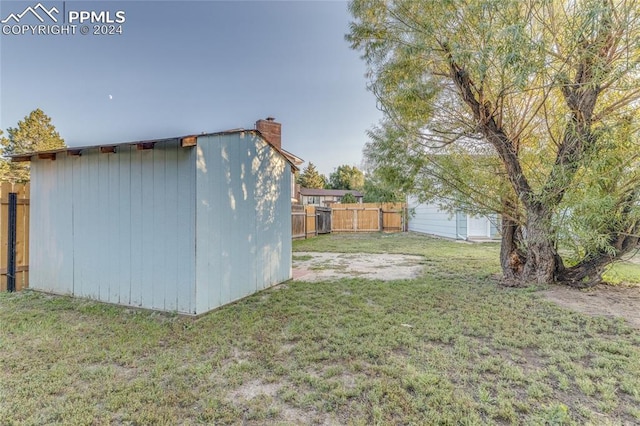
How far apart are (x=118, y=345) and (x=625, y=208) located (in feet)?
21.1

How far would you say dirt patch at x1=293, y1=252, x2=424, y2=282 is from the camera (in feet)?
20.6

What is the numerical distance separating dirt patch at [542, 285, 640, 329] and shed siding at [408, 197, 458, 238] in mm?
7275

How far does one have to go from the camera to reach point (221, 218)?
424 centimetres

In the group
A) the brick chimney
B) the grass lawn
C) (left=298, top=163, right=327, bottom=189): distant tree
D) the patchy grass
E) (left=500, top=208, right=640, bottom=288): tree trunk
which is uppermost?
(left=298, top=163, right=327, bottom=189): distant tree

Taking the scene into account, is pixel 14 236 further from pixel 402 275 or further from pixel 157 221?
pixel 402 275

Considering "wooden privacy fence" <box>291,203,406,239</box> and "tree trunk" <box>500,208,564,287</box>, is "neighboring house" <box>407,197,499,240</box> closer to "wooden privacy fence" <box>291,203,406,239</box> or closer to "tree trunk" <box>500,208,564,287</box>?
"wooden privacy fence" <box>291,203,406,239</box>

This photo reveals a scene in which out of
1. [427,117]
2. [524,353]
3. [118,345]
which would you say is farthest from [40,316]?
[427,117]

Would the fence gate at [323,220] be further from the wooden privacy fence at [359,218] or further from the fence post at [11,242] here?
the fence post at [11,242]

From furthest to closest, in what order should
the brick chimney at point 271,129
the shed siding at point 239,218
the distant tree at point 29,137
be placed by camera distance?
the distant tree at point 29,137, the brick chimney at point 271,129, the shed siding at point 239,218

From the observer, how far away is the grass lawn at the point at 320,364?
199 cm

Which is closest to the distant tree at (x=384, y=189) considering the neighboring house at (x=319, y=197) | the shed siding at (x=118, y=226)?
the shed siding at (x=118, y=226)

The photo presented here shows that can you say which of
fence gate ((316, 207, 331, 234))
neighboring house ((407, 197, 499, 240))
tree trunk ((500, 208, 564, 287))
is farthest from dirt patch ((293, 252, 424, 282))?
fence gate ((316, 207, 331, 234))

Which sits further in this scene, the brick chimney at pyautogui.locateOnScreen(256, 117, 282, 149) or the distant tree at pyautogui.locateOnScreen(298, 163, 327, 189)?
the distant tree at pyautogui.locateOnScreen(298, 163, 327, 189)

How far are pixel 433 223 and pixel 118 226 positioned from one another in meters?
13.9
